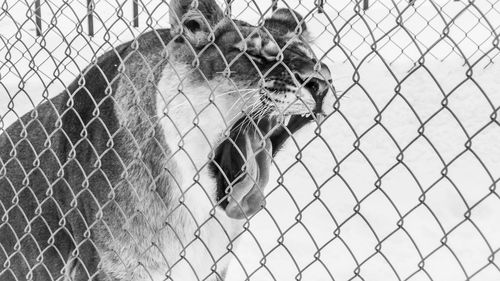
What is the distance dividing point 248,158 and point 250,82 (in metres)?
0.27

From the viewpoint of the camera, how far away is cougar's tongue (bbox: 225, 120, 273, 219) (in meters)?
2.88

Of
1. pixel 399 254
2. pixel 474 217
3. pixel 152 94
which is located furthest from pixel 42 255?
pixel 474 217

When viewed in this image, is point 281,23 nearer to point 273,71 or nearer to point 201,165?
point 273,71

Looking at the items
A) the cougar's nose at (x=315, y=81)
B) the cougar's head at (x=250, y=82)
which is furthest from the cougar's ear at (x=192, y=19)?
the cougar's nose at (x=315, y=81)

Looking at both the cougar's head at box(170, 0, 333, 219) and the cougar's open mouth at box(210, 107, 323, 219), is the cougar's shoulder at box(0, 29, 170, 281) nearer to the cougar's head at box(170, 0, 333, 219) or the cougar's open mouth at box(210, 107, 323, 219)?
the cougar's head at box(170, 0, 333, 219)

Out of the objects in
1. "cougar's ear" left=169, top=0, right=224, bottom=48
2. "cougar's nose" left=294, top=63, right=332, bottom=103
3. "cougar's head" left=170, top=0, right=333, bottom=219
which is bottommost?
"cougar's nose" left=294, top=63, right=332, bottom=103

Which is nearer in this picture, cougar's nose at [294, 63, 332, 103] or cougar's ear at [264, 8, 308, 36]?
cougar's nose at [294, 63, 332, 103]

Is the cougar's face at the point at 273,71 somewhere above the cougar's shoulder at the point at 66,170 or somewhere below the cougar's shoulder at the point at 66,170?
below

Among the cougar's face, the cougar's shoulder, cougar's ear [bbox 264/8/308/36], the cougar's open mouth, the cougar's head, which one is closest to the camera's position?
the cougar's face

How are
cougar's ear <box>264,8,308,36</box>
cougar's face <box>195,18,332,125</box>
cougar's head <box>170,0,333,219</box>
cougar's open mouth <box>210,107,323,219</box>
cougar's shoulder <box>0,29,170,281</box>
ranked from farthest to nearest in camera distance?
cougar's shoulder <box>0,29,170,281</box> → cougar's ear <box>264,8,308,36</box> → cougar's open mouth <box>210,107,323,219</box> → cougar's head <box>170,0,333,219</box> → cougar's face <box>195,18,332,125</box>

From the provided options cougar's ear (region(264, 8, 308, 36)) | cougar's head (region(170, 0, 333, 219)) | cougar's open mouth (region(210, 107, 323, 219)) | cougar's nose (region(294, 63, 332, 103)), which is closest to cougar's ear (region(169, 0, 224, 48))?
cougar's head (region(170, 0, 333, 219))

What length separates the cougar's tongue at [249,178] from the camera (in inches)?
114

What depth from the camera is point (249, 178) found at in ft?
9.67

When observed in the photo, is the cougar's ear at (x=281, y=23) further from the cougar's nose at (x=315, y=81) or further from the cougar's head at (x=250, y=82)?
the cougar's nose at (x=315, y=81)
